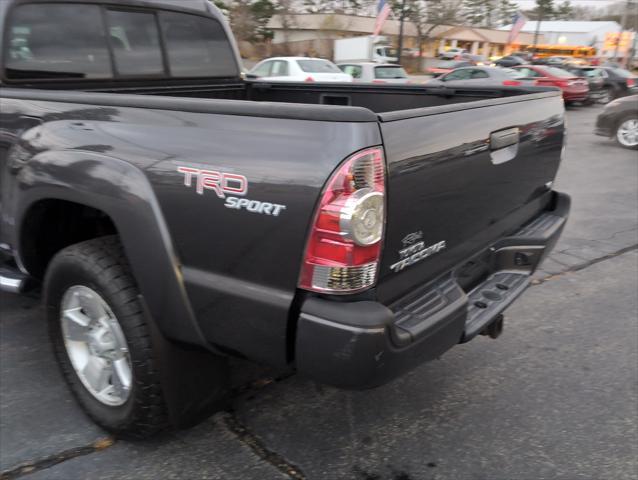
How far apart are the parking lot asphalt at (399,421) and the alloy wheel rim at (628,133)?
834 centimetres

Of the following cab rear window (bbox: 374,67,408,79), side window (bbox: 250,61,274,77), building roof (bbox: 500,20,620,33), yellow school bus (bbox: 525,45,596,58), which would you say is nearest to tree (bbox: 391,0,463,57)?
yellow school bus (bbox: 525,45,596,58)

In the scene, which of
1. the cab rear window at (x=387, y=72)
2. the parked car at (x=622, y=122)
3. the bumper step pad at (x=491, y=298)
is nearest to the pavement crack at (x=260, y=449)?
the bumper step pad at (x=491, y=298)

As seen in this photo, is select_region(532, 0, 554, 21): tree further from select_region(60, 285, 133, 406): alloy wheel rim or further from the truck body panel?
select_region(60, 285, 133, 406): alloy wheel rim

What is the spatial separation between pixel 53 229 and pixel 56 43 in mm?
1178

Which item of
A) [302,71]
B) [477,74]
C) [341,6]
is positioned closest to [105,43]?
[302,71]

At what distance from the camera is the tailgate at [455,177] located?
6.16 ft

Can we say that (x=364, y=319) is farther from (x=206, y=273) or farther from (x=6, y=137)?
(x=6, y=137)

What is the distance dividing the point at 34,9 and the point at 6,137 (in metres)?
0.82

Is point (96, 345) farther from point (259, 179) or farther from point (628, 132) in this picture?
point (628, 132)

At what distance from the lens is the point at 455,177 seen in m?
2.14

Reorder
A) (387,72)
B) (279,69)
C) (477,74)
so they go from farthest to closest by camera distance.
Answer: (477,74) → (387,72) → (279,69)

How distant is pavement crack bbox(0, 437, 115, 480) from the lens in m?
2.25

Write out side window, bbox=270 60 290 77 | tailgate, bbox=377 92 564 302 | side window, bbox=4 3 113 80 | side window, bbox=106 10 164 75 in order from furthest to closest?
side window, bbox=270 60 290 77 → side window, bbox=106 10 164 75 → side window, bbox=4 3 113 80 → tailgate, bbox=377 92 564 302

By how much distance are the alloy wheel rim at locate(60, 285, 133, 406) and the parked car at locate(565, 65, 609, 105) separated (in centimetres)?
1938
